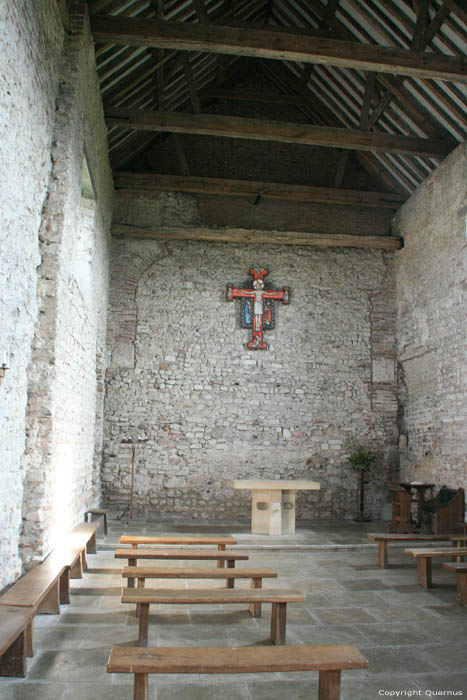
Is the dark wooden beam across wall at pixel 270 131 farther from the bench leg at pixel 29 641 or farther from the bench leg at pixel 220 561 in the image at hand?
the bench leg at pixel 29 641

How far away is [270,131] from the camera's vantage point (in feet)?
27.3

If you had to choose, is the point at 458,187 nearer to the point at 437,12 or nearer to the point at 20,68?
the point at 437,12

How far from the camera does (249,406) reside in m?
9.67

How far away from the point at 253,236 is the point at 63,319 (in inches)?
209

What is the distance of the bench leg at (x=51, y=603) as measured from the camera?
13.6 ft

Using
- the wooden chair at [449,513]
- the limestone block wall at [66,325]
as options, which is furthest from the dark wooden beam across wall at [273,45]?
the wooden chair at [449,513]

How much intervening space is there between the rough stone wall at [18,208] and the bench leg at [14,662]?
3.21 feet

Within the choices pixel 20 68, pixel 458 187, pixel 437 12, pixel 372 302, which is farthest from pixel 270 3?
pixel 20 68

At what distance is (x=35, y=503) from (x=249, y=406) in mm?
Answer: 5407

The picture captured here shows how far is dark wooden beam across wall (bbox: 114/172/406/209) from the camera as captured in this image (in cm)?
986

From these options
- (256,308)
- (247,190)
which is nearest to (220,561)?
(256,308)

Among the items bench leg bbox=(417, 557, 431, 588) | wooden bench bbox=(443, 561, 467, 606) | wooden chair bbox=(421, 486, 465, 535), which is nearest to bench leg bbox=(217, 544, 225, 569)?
bench leg bbox=(417, 557, 431, 588)

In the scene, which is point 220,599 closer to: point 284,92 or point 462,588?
point 462,588

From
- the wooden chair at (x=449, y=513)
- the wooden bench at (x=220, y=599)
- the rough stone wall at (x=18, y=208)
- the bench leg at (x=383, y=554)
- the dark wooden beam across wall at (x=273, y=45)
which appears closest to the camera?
the wooden bench at (x=220, y=599)
